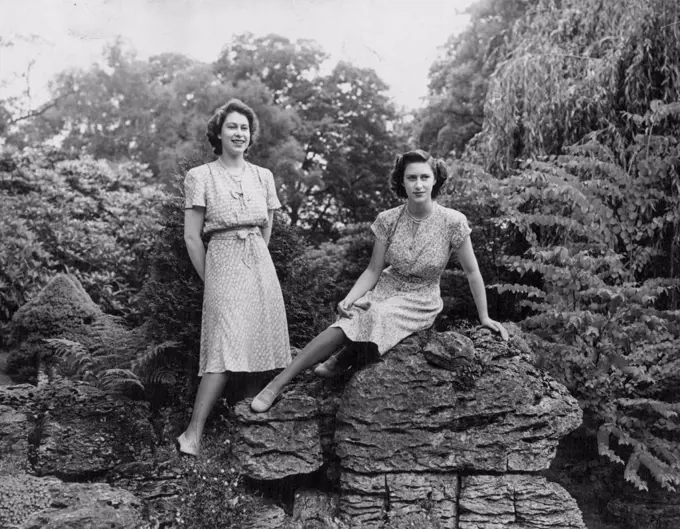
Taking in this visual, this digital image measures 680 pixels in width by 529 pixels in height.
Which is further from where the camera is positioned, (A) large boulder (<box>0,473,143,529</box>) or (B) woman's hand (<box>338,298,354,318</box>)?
(B) woman's hand (<box>338,298,354,318</box>)

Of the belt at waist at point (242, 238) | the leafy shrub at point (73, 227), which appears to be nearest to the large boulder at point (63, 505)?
the belt at waist at point (242, 238)

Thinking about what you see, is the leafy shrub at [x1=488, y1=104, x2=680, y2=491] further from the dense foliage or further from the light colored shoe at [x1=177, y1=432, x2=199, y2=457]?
the light colored shoe at [x1=177, y1=432, x2=199, y2=457]

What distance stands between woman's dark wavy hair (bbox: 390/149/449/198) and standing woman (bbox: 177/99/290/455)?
0.97 m

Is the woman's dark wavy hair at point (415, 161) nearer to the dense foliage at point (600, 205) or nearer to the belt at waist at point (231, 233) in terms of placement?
the belt at waist at point (231, 233)

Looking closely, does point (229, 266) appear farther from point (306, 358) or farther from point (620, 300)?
point (620, 300)

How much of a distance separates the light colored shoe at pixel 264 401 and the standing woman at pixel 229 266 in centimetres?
23

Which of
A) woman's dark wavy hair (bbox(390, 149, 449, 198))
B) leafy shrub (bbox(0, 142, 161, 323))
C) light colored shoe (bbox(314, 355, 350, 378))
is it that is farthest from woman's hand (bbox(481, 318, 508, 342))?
leafy shrub (bbox(0, 142, 161, 323))

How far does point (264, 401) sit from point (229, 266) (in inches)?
37.8

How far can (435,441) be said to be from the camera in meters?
4.80

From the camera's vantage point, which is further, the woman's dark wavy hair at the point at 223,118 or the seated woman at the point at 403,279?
the woman's dark wavy hair at the point at 223,118

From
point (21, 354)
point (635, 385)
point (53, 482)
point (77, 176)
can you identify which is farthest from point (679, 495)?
point (77, 176)

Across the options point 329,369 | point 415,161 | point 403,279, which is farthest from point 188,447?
point 415,161

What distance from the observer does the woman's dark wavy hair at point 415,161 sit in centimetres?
482

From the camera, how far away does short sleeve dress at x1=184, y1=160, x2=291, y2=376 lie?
488cm
